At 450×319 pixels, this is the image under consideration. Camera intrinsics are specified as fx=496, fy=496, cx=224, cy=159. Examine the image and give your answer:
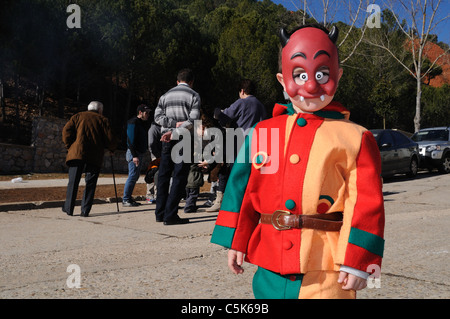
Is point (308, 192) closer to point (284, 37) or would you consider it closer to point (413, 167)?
point (284, 37)

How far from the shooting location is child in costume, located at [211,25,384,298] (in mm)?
1853

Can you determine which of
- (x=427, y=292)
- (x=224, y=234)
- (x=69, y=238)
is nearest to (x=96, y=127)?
(x=69, y=238)

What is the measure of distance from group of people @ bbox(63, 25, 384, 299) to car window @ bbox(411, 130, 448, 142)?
16988 millimetres

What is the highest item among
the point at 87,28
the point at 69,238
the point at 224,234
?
the point at 87,28

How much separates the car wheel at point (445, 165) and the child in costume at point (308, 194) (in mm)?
16296

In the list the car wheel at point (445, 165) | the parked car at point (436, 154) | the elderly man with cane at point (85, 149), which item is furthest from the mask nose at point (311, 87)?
the car wheel at point (445, 165)

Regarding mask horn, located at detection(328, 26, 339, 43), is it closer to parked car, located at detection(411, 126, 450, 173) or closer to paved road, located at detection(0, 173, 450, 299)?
paved road, located at detection(0, 173, 450, 299)

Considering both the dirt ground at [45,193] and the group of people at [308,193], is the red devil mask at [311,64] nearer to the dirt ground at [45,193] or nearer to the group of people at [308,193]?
the group of people at [308,193]

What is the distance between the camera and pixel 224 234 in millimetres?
2066

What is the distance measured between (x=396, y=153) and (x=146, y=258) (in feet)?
37.6

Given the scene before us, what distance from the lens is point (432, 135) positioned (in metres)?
18.0

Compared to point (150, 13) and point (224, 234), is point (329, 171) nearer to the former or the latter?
point (224, 234)

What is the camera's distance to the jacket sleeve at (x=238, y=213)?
2059mm

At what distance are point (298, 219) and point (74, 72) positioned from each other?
1959cm
